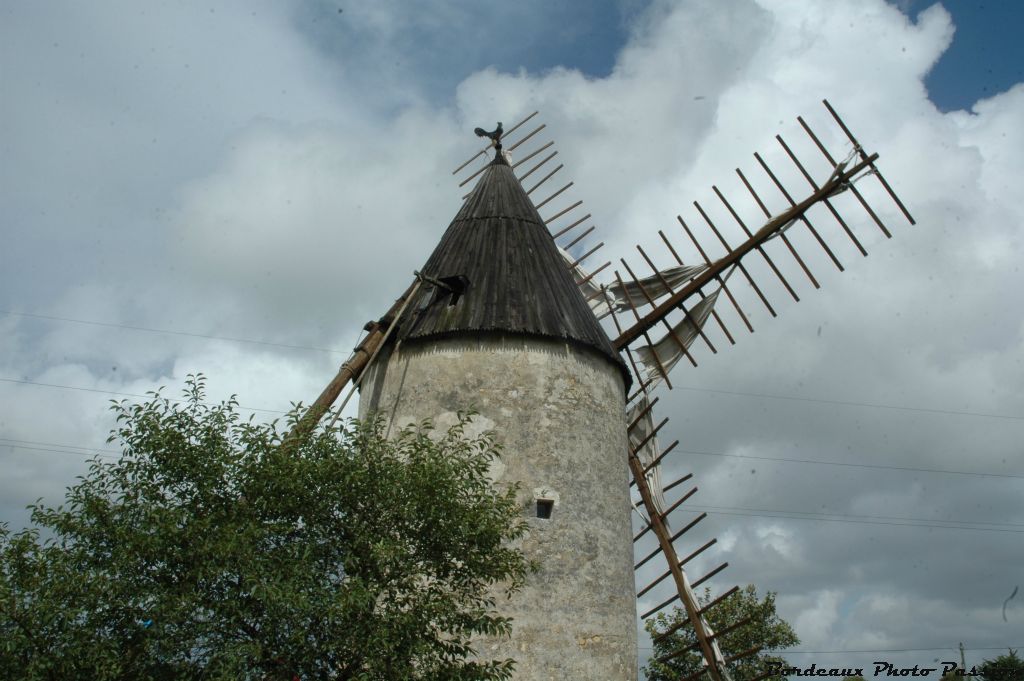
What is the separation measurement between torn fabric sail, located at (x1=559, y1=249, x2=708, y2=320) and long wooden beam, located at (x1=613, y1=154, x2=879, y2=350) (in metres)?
0.17

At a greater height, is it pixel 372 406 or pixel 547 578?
pixel 372 406

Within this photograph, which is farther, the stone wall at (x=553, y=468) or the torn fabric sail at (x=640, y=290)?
the torn fabric sail at (x=640, y=290)

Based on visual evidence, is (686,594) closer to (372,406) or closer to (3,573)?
(372,406)

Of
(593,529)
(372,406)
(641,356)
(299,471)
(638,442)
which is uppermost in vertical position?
(641,356)

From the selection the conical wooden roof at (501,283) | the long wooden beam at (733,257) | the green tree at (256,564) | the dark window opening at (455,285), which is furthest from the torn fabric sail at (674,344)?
the green tree at (256,564)

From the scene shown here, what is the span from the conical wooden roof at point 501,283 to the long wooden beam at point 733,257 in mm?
2155

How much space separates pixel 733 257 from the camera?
45.4ft

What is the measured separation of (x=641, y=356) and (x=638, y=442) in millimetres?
1257

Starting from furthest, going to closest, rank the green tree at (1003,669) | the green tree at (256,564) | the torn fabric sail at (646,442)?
the green tree at (1003,669) < the torn fabric sail at (646,442) < the green tree at (256,564)

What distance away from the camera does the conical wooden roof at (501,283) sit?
10578mm

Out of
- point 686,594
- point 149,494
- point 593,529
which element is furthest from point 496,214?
point 149,494

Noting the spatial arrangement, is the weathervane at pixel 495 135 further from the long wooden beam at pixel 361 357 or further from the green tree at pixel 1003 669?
the green tree at pixel 1003 669

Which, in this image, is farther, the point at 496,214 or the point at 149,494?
the point at 496,214

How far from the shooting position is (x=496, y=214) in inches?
487
